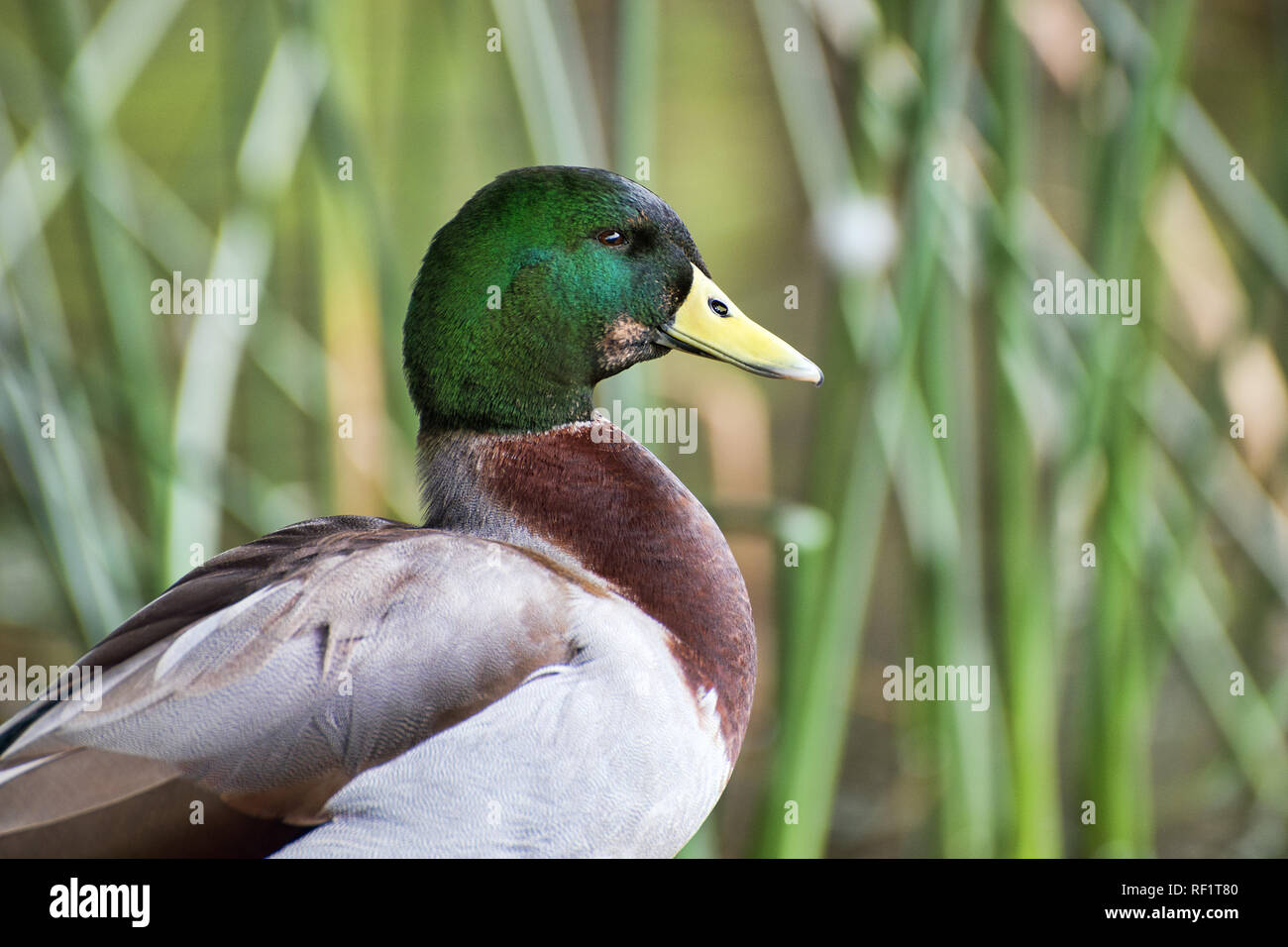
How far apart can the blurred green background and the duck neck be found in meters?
0.22

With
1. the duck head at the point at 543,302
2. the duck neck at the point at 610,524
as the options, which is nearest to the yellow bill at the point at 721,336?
the duck head at the point at 543,302

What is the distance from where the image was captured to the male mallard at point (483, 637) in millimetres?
1028

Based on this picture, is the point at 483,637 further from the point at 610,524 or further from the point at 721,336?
the point at 721,336

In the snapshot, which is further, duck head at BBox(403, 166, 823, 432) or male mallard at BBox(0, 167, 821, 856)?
duck head at BBox(403, 166, 823, 432)

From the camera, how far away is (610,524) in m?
1.26

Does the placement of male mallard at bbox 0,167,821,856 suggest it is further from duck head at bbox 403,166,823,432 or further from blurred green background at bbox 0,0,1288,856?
blurred green background at bbox 0,0,1288,856

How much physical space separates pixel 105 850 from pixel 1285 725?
189 centimetres

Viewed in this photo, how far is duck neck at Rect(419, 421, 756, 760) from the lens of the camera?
1229 mm

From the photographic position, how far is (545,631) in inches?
43.7

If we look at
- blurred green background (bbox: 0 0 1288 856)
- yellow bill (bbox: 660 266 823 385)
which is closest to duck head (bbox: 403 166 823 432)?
yellow bill (bbox: 660 266 823 385)

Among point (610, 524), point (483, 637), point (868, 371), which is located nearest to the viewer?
point (483, 637)

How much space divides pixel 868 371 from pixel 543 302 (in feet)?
1.61

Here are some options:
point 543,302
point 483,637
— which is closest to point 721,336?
point 543,302

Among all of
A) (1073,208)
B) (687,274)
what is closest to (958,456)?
(687,274)
